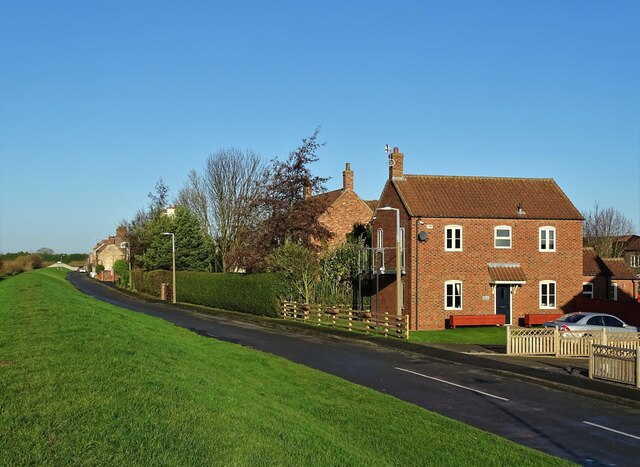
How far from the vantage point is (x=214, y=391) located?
11180mm

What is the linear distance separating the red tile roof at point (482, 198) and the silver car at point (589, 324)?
12265 mm

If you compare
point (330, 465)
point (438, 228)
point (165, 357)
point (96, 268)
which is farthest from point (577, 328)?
point (96, 268)

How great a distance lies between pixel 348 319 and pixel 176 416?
2867cm

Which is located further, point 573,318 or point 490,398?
point 573,318

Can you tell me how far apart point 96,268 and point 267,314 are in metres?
95.6

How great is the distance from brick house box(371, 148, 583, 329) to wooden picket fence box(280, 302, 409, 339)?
3.40m

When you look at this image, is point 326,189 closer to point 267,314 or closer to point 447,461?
point 267,314

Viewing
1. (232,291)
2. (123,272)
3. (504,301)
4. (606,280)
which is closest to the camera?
(504,301)

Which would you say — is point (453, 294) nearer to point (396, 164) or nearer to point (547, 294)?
point (547, 294)

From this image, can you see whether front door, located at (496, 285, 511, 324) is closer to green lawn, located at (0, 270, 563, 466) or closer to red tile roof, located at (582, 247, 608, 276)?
red tile roof, located at (582, 247, 608, 276)

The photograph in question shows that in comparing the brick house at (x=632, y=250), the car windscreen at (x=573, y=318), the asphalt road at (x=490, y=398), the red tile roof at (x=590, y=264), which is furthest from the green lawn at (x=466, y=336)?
the brick house at (x=632, y=250)

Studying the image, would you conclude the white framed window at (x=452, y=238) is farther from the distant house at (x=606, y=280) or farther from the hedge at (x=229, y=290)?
the distant house at (x=606, y=280)

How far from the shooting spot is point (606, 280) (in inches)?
1877

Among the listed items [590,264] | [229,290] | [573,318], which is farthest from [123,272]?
[573,318]
